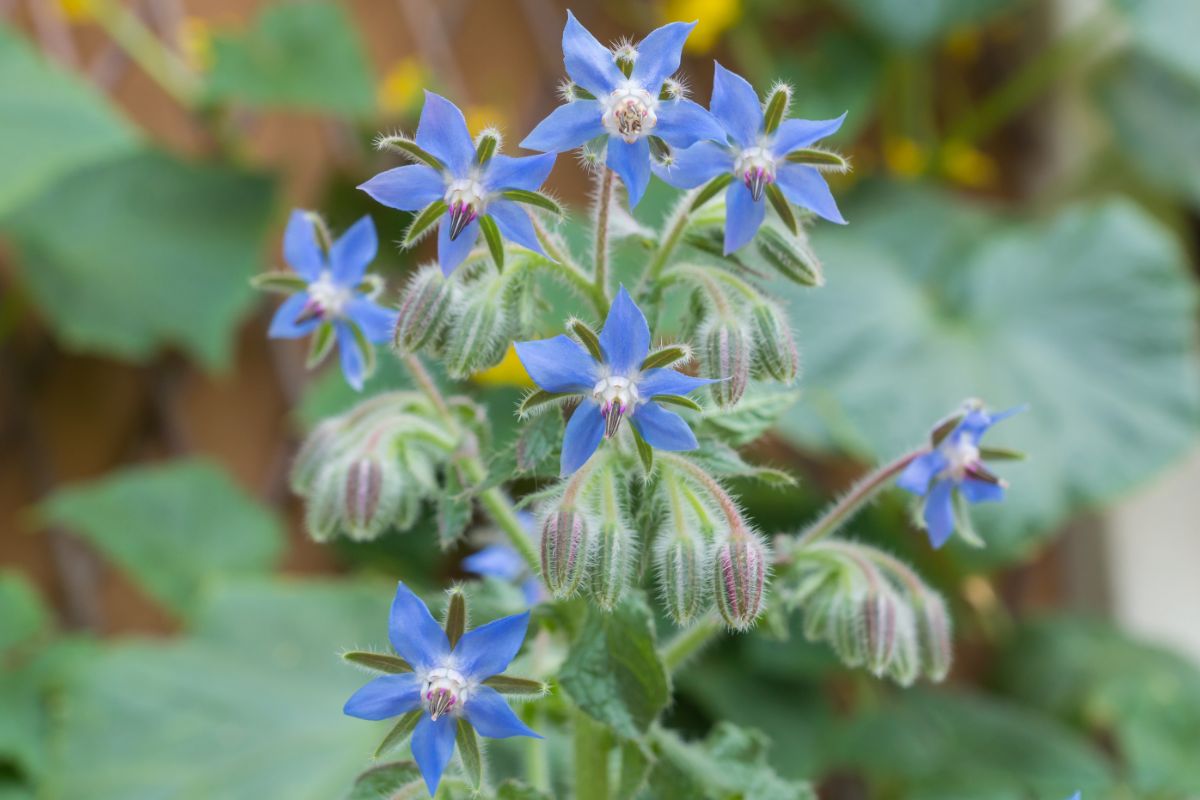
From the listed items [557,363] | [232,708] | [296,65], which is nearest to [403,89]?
[296,65]

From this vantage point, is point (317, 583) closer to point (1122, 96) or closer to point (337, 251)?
point (337, 251)

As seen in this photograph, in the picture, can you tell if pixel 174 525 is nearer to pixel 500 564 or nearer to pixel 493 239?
pixel 500 564

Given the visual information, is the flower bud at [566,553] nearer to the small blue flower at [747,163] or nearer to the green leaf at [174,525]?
the small blue flower at [747,163]

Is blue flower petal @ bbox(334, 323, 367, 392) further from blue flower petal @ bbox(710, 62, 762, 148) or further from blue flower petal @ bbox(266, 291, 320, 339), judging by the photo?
blue flower petal @ bbox(710, 62, 762, 148)

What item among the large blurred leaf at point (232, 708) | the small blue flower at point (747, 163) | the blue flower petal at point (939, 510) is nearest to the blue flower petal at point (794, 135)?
the small blue flower at point (747, 163)

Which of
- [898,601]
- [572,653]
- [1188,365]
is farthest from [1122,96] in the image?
[572,653]

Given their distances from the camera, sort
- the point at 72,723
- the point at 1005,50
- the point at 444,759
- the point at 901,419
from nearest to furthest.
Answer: the point at 444,759, the point at 72,723, the point at 901,419, the point at 1005,50

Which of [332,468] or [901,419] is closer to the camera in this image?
[332,468]
